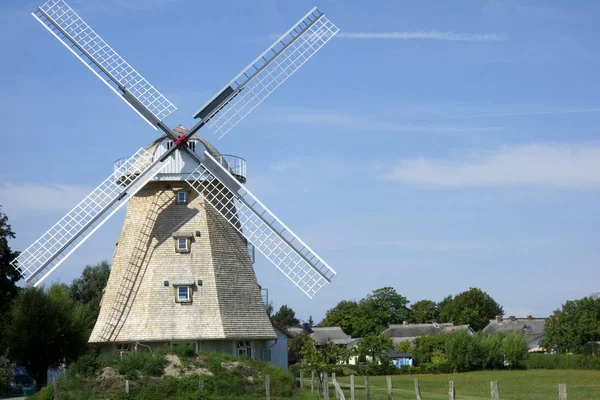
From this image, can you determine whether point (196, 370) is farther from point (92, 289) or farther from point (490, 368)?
point (490, 368)

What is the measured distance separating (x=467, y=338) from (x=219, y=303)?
40099 millimetres

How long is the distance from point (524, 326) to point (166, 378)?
8449 centimetres

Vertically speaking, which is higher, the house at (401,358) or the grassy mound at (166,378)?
the grassy mound at (166,378)

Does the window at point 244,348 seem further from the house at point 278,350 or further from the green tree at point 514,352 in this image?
the green tree at point 514,352

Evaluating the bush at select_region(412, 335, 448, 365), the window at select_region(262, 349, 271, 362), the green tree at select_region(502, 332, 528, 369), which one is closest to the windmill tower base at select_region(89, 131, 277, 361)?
the window at select_region(262, 349, 271, 362)

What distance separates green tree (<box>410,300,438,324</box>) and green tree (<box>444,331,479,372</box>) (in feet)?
168

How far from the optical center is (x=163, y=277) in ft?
92.9

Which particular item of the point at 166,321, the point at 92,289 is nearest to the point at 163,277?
Answer: the point at 166,321

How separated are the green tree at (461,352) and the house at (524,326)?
34.1m

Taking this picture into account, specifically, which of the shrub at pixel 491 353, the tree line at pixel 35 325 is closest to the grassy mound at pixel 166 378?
the tree line at pixel 35 325

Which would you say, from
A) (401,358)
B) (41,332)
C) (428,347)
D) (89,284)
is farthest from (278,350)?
(401,358)

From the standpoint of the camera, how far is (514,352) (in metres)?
65.6

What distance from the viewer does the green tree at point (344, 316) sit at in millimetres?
110188

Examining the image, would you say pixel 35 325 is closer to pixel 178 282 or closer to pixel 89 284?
pixel 178 282
